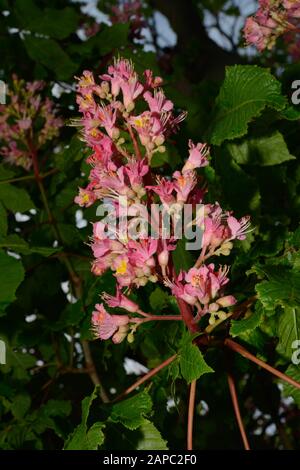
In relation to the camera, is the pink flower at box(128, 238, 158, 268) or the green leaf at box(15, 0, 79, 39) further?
the green leaf at box(15, 0, 79, 39)

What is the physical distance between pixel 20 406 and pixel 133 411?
982 mm

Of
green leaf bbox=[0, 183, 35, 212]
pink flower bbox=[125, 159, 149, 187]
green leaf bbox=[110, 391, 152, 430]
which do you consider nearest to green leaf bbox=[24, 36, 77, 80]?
green leaf bbox=[0, 183, 35, 212]

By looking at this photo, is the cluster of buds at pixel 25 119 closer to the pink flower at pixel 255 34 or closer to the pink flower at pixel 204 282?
the pink flower at pixel 255 34

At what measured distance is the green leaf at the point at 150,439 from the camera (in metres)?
1.25

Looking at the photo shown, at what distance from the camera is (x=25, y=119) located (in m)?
2.19

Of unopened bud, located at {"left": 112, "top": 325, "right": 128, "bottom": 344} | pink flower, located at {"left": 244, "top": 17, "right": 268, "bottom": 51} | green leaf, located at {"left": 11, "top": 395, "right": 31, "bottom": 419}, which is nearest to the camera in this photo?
unopened bud, located at {"left": 112, "top": 325, "right": 128, "bottom": 344}

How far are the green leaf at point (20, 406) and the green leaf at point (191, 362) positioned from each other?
109cm

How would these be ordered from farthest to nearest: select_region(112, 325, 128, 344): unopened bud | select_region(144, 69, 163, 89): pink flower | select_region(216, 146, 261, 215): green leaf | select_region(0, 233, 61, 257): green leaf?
select_region(0, 233, 61, 257): green leaf → select_region(216, 146, 261, 215): green leaf → select_region(144, 69, 163, 89): pink flower → select_region(112, 325, 128, 344): unopened bud

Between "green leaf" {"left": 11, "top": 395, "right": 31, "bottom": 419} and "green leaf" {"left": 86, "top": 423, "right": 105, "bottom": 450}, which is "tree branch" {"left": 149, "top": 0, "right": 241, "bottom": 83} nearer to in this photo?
"green leaf" {"left": 11, "top": 395, "right": 31, "bottom": 419}

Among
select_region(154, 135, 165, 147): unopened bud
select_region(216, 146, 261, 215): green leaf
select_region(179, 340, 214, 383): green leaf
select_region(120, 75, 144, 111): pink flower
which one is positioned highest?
select_region(120, 75, 144, 111): pink flower

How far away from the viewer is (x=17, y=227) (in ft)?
7.96

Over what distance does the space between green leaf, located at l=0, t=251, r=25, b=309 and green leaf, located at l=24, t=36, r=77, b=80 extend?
1.00 m

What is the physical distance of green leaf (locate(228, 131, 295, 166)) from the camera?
1533 mm

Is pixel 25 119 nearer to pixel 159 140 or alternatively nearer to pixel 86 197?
pixel 86 197
